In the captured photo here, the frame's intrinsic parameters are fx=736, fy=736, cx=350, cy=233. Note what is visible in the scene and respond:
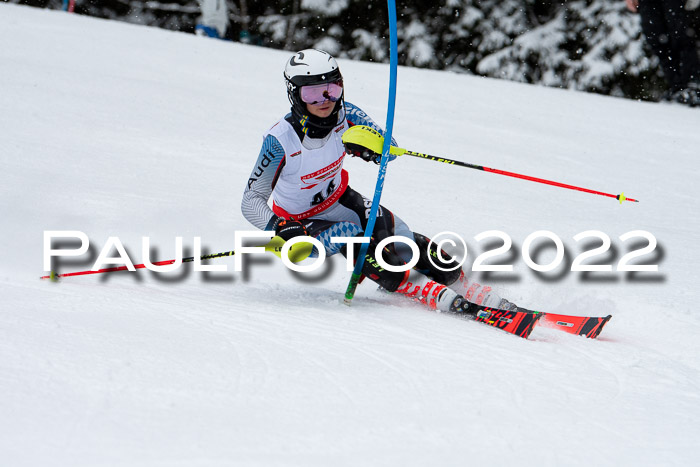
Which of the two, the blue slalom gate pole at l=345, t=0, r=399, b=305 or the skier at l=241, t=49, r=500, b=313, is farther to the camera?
the skier at l=241, t=49, r=500, b=313

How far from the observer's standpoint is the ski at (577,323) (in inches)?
127

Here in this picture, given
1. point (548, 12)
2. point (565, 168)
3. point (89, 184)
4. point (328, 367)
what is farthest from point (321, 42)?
point (328, 367)

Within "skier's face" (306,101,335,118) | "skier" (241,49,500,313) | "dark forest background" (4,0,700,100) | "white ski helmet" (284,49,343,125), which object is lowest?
"skier" (241,49,500,313)

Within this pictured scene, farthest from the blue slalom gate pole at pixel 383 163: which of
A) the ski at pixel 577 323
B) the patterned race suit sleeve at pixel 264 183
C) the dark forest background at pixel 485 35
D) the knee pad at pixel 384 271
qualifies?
the dark forest background at pixel 485 35

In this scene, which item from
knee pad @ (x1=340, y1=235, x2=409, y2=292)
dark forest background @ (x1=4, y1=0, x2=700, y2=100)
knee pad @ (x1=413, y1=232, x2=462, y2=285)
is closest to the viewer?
knee pad @ (x1=340, y1=235, x2=409, y2=292)

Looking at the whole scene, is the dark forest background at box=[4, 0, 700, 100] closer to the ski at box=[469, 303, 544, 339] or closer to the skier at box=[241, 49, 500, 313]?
the skier at box=[241, 49, 500, 313]

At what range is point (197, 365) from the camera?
7.59 feet

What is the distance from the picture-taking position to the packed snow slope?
76.8 inches

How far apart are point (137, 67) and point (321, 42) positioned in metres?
9.12

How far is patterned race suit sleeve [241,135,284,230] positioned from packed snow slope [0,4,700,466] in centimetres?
39

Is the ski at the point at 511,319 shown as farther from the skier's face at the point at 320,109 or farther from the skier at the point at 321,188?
the skier's face at the point at 320,109

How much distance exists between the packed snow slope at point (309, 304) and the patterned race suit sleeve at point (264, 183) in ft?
1.27

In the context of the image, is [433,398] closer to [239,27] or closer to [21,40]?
[21,40]

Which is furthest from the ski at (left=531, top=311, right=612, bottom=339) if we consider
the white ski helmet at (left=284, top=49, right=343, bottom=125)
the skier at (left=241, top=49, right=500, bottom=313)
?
the white ski helmet at (left=284, top=49, right=343, bottom=125)
